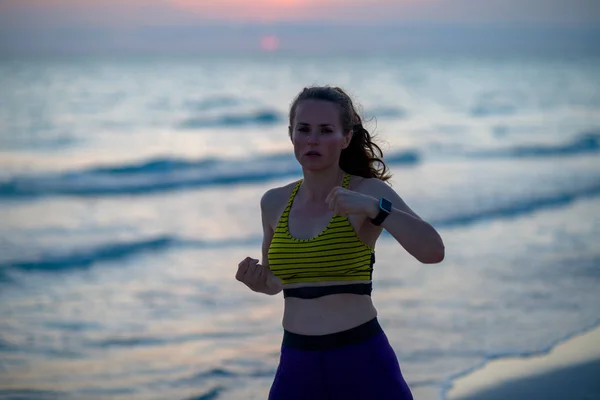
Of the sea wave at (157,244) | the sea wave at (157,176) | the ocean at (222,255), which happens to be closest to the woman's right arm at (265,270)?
the ocean at (222,255)

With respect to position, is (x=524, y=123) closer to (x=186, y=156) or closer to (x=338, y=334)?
(x=186, y=156)

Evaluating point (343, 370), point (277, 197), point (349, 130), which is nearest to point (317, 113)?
point (349, 130)

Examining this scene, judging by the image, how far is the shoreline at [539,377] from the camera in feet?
20.4

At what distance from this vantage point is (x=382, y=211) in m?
3.41

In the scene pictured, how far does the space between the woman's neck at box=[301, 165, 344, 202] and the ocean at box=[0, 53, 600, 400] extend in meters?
0.77

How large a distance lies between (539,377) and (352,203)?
12.4ft

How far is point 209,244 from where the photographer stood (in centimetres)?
1298

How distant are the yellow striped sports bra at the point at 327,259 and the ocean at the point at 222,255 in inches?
44.3

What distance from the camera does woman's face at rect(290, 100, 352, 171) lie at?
12.4 feet

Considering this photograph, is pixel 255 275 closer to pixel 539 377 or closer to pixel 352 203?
pixel 352 203

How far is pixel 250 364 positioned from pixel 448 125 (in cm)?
3017

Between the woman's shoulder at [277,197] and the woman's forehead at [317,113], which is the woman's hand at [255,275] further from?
the woman's forehead at [317,113]

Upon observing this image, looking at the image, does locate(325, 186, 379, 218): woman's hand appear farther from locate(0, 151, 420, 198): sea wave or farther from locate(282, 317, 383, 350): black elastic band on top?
locate(0, 151, 420, 198): sea wave

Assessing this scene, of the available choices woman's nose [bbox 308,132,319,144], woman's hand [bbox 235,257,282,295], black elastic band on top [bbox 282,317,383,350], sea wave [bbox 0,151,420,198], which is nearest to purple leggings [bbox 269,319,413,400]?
black elastic band on top [bbox 282,317,383,350]
